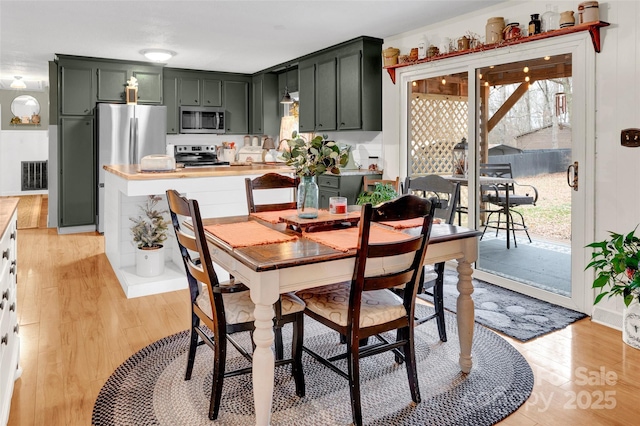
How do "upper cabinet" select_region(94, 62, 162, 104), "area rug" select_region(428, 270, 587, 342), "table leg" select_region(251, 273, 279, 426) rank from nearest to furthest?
"table leg" select_region(251, 273, 279, 426) → "area rug" select_region(428, 270, 587, 342) → "upper cabinet" select_region(94, 62, 162, 104)

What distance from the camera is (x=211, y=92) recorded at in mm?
7359

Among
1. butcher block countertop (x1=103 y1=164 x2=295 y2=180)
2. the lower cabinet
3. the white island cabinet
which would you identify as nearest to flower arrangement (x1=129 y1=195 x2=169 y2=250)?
the white island cabinet

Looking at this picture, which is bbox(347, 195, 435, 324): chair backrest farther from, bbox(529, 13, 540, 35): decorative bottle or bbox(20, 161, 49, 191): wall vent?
bbox(20, 161, 49, 191): wall vent

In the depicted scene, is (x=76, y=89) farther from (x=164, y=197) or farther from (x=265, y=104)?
(x=164, y=197)

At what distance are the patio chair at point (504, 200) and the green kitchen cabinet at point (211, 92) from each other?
454cm

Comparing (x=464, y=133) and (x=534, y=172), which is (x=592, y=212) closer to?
(x=534, y=172)

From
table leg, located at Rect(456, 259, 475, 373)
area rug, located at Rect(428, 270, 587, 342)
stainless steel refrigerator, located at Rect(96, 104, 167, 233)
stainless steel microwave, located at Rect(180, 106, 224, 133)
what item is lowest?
area rug, located at Rect(428, 270, 587, 342)

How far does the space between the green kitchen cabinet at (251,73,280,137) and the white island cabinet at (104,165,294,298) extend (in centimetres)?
316

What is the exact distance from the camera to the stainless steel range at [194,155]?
23.0 feet

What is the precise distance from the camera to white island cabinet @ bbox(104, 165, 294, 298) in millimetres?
3734

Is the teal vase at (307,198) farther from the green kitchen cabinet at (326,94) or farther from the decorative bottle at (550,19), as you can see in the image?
the green kitchen cabinet at (326,94)

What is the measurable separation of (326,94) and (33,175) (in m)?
7.81

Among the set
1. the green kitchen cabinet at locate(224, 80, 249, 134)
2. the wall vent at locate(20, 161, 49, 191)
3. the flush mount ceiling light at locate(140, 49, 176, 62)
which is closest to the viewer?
the flush mount ceiling light at locate(140, 49, 176, 62)

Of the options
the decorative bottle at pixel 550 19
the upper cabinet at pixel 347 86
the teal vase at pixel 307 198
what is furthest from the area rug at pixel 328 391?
the upper cabinet at pixel 347 86
